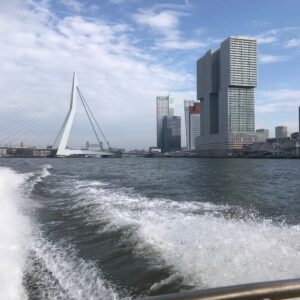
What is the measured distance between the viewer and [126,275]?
22.3ft

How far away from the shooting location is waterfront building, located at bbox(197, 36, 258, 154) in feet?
568

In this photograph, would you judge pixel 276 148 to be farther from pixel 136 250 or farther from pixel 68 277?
pixel 68 277

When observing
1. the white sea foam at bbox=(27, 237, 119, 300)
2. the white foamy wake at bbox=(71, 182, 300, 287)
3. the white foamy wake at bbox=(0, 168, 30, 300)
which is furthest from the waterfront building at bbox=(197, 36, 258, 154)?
the white sea foam at bbox=(27, 237, 119, 300)

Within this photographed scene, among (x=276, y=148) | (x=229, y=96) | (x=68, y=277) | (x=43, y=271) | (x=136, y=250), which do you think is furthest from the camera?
(x=229, y=96)

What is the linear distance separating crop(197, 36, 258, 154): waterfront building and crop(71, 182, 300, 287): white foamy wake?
156 metres

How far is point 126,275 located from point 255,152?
150m

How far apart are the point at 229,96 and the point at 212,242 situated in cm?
17079

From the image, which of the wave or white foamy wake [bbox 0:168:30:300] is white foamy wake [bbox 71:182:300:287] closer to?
the wave

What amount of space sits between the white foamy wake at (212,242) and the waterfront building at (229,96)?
156062 millimetres

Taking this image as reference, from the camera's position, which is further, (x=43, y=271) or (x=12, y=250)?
(x=12, y=250)

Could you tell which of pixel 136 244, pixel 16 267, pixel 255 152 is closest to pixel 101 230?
pixel 136 244

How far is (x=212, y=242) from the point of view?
814cm

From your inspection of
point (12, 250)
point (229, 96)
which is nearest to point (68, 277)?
point (12, 250)

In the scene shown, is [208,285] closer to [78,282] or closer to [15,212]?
[78,282]
